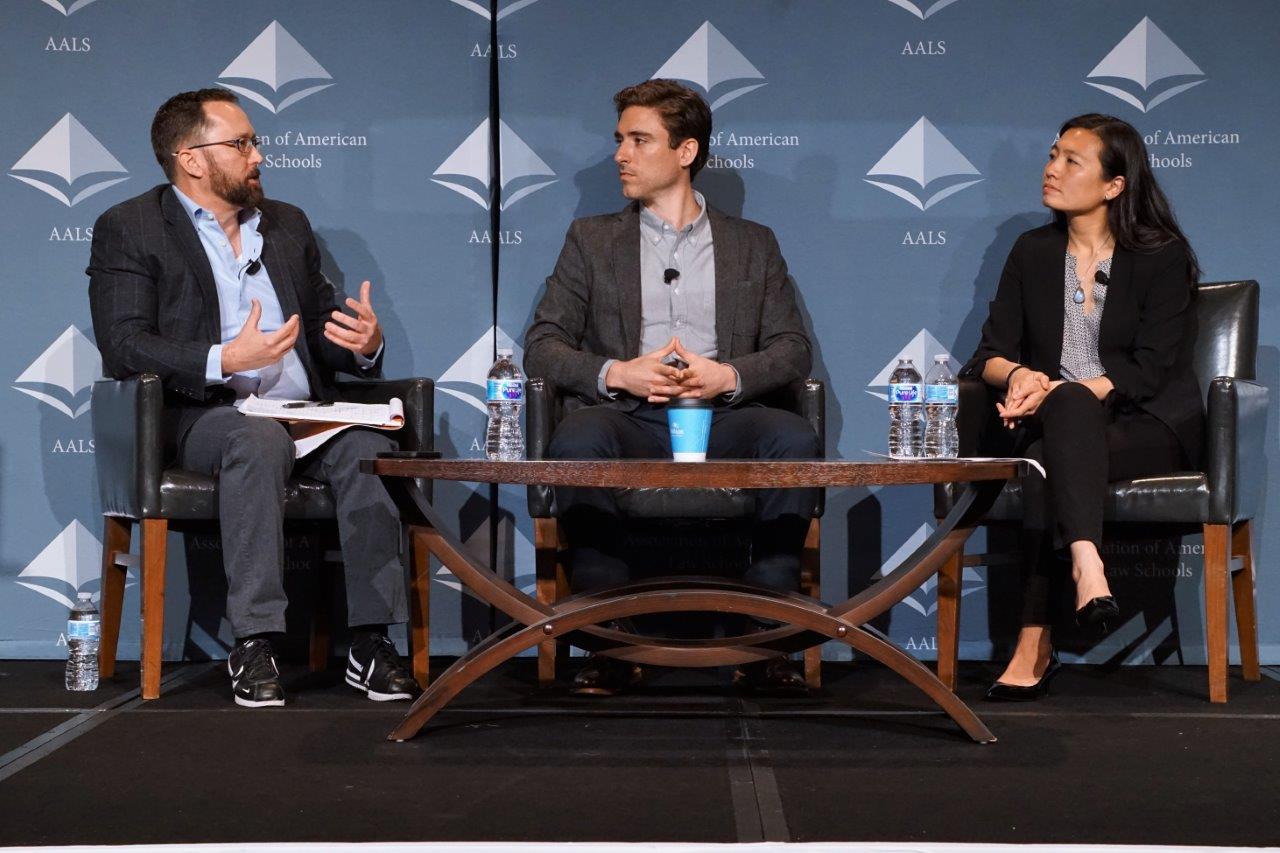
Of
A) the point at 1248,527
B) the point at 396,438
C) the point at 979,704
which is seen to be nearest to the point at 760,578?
the point at 979,704

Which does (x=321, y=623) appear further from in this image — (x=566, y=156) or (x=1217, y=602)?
(x=1217, y=602)

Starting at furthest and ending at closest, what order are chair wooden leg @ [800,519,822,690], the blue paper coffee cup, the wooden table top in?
chair wooden leg @ [800,519,822,690] → the blue paper coffee cup → the wooden table top

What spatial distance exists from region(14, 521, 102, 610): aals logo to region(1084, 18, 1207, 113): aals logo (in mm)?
3264

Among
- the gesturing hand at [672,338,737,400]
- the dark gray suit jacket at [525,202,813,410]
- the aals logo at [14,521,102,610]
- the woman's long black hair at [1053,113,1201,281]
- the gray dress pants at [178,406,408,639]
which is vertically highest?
the woman's long black hair at [1053,113,1201,281]

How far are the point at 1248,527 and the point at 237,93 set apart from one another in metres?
3.10

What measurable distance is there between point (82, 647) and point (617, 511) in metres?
1.40

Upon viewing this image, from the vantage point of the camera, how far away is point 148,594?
3166 millimetres

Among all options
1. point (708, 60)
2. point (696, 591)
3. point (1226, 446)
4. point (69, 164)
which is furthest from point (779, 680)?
point (69, 164)

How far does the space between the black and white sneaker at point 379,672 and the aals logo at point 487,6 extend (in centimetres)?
191

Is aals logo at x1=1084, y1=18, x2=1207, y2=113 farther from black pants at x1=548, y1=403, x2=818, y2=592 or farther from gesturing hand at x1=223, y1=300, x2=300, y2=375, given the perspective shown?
gesturing hand at x1=223, y1=300, x2=300, y2=375

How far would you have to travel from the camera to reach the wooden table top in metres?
2.44

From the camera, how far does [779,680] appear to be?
323 centimetres

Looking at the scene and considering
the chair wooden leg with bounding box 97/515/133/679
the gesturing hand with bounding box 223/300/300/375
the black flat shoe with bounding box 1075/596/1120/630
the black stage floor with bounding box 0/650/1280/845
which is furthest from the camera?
the chair wooden leg with bounding box 97/515/133/679

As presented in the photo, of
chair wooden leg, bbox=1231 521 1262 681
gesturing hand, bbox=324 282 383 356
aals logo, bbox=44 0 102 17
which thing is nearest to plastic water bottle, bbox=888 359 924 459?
chair wooden leg, bbox=1231 521 1262 681
